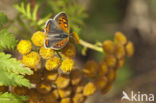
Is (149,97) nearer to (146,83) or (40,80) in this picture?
(146,83)

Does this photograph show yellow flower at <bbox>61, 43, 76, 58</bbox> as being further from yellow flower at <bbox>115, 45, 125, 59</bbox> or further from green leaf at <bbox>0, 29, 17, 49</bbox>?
yellow flower at <bbox>115, 45, 125, 59</bbox>

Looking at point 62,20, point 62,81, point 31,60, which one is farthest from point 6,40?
point 62,81

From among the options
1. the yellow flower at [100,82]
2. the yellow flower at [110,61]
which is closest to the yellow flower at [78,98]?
the yellow flower at [100,82]

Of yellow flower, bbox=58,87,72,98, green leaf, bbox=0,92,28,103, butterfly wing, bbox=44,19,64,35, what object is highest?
butterfly wing, bbox=44,19,64,35

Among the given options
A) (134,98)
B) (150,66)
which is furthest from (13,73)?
(150,66)

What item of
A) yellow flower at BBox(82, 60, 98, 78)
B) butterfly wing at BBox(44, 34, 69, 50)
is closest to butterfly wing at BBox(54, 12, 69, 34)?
butterfly wing at BBox(44, 34, 69, 50)
